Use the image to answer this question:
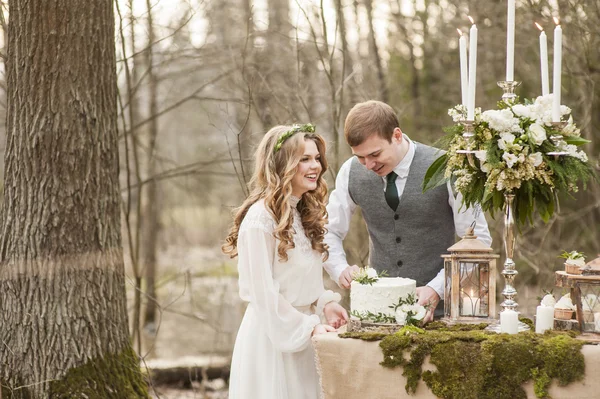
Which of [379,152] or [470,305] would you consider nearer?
[470,305]

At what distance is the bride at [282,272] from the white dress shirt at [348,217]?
0.42m

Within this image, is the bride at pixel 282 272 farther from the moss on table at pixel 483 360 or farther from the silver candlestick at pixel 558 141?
the silver candlestick at pixel 558 141

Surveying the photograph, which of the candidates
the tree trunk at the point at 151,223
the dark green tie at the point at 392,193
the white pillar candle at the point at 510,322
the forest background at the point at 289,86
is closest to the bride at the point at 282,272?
the dark green tie at the point at 392,193

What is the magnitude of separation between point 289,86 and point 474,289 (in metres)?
4.52

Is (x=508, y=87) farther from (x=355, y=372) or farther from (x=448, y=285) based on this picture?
(x=355, y=372)

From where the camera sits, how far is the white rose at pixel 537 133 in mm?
2807

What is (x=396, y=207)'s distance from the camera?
3.97 meters

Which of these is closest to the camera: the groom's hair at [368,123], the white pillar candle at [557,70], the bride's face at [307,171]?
the white pillar candle at [557,70]

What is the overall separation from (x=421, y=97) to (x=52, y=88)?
6815 millimetres

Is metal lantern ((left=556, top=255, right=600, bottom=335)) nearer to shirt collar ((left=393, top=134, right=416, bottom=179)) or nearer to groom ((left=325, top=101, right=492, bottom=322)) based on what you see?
groom ((left=325, top=101, right=492, bottom=322))

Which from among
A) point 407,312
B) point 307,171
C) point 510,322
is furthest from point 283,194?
point 510,322

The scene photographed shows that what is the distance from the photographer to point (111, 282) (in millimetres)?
4344

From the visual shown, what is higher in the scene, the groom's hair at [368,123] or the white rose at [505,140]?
the groom's hair at [368,123]

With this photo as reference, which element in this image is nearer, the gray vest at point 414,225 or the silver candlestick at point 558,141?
the silver candlestick at point 558,141
